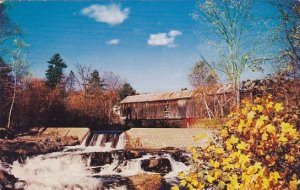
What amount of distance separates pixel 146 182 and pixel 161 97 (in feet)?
55.0

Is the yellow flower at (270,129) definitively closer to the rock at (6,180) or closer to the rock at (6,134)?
the rock at (6,180)

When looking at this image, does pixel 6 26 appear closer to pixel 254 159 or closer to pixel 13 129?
pixel 13 129

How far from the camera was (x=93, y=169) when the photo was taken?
10.9 m

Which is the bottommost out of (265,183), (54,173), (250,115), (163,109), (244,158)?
(54,173)

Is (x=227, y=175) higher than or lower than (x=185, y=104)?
lower

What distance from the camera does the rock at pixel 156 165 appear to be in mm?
10922

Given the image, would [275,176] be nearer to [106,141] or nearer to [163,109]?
[106,141]

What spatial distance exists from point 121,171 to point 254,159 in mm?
8431

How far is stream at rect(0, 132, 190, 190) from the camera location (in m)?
9.40

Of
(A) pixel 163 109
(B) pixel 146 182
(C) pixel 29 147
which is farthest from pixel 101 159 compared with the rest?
(A) pixel 163 109

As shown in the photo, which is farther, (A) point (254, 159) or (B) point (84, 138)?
(B) point (84, 138)

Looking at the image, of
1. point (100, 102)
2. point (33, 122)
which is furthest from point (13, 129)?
point (100, 102)

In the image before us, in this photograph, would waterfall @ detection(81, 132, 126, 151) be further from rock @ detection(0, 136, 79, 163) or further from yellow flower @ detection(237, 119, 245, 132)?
yellow flower @ detection(237, 119, 245, 132)

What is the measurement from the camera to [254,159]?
2.84 metres
